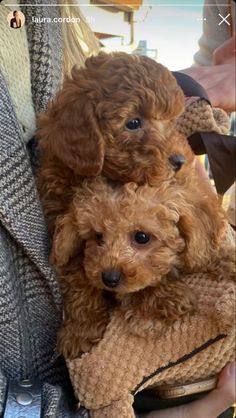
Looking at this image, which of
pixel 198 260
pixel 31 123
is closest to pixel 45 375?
pixel 198 260

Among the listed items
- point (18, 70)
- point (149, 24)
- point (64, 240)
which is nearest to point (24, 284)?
point (64, 240)

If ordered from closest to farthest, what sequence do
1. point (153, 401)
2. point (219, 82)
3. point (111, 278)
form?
point (111, 278) → point (153, 401) → point (219, 82)

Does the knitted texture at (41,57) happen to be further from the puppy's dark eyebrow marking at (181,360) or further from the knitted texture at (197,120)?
the puppy's dark eyebrow marking at (181,360)

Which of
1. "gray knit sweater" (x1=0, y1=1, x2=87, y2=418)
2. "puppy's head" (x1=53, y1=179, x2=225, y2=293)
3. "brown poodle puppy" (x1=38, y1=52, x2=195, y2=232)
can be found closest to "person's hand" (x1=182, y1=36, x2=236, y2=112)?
"brown poodle puppy" (x1=38, y1=52, x2=195, y2=232)

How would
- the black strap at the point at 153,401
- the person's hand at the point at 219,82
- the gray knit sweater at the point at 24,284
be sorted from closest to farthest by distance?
the gray knit sweater at the point at 24,284
the black strap at the point at 153,401
the person's hand at the point at 219,82

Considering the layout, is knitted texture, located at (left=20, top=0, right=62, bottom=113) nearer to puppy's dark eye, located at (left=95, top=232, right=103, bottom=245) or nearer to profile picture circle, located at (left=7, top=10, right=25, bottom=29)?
profile picture circle, located at (left=7, top=10, right=25, bottom=29)

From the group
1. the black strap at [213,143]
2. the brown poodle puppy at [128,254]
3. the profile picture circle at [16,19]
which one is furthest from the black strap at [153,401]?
the profile picture circle at [16,19]

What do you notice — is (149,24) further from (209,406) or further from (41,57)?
(209,406)
